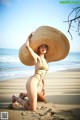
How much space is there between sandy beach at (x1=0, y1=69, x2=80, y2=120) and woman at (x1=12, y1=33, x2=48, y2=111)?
1.7 inches

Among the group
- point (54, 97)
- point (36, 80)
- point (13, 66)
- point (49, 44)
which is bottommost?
point (54, 97)

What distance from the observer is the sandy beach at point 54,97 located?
2232 millimetres

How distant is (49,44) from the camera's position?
2.25 m

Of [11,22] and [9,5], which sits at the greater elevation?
[9,5]

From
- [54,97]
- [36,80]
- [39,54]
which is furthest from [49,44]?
[54,97]

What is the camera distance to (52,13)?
2.29 m

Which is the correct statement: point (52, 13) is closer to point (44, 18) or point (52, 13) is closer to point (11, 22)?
point (44, 18)

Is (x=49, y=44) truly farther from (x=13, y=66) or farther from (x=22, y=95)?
(x=22, y=95)

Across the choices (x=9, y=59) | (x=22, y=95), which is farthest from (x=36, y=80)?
(x=9, y=59)

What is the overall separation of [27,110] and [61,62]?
19.3 inches

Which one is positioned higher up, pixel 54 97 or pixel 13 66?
pixel 13 66

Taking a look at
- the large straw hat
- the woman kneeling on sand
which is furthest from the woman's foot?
the large straw hat

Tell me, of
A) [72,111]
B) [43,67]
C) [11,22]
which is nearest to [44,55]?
[43,67]

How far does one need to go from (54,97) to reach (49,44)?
45cm
